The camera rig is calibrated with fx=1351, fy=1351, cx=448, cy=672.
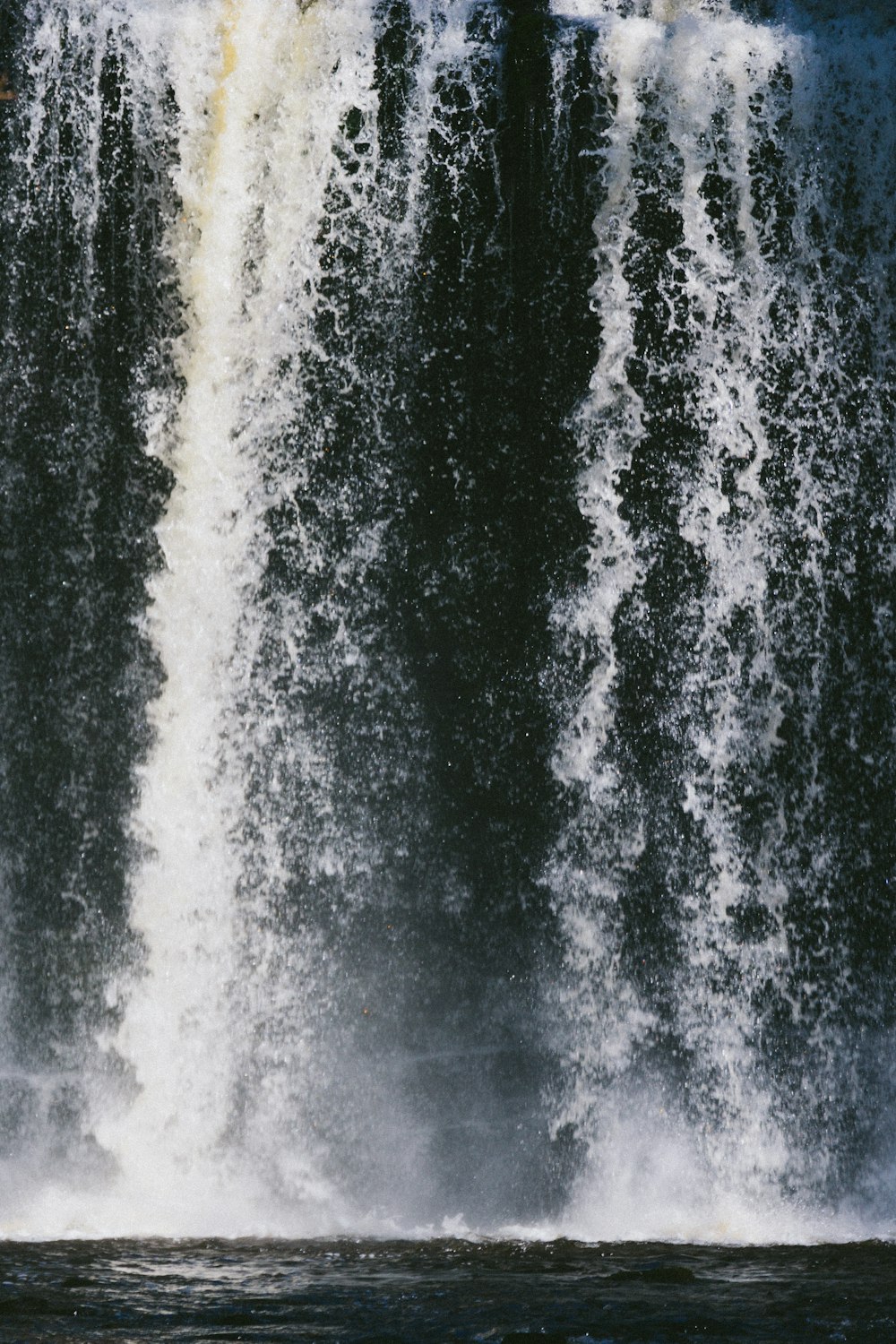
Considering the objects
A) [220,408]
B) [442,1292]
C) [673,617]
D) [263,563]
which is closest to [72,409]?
[220,408]

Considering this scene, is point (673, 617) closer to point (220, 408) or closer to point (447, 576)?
point (447, 576)

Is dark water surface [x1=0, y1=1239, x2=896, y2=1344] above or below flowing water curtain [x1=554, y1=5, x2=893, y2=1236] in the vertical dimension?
below

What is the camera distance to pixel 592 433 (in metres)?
5.91

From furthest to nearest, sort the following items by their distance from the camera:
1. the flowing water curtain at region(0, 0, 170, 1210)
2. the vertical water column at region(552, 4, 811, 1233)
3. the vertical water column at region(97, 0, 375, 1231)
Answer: the flowing water curtain at region(0, 0, 170, 1210), the vertical water column at region(97, 0, 375, 1231), the vertical water column at region(552, 4, 811, 1233)

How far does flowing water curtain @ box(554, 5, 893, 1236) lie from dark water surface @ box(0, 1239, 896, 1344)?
1.06 meters

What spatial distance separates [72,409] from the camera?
19.6 ft

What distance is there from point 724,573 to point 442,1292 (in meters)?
3.14

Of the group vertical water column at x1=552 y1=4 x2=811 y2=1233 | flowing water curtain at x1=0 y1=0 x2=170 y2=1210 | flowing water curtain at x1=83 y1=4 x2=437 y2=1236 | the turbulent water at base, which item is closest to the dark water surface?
the turbulent water at base

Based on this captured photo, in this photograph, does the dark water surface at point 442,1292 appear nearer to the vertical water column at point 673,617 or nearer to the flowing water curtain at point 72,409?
the vertical water column at point 673,617

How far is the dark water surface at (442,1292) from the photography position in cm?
367

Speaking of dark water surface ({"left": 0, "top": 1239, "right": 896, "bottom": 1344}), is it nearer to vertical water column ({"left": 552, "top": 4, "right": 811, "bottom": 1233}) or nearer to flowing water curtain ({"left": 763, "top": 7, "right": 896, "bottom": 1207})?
vertical water column ({"left": 552, "top": 4, "right": 811, "bottom": 1233})

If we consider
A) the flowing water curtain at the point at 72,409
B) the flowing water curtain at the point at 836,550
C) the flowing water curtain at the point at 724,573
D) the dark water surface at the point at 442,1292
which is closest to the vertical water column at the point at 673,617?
the flowing water curtain at the point at 724,573

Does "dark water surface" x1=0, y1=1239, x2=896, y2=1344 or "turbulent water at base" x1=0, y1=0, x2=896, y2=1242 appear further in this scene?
"turbulent water at base" x1=0, y1=0, x2=896, y2=1242

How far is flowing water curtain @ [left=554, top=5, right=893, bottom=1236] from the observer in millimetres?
5664
